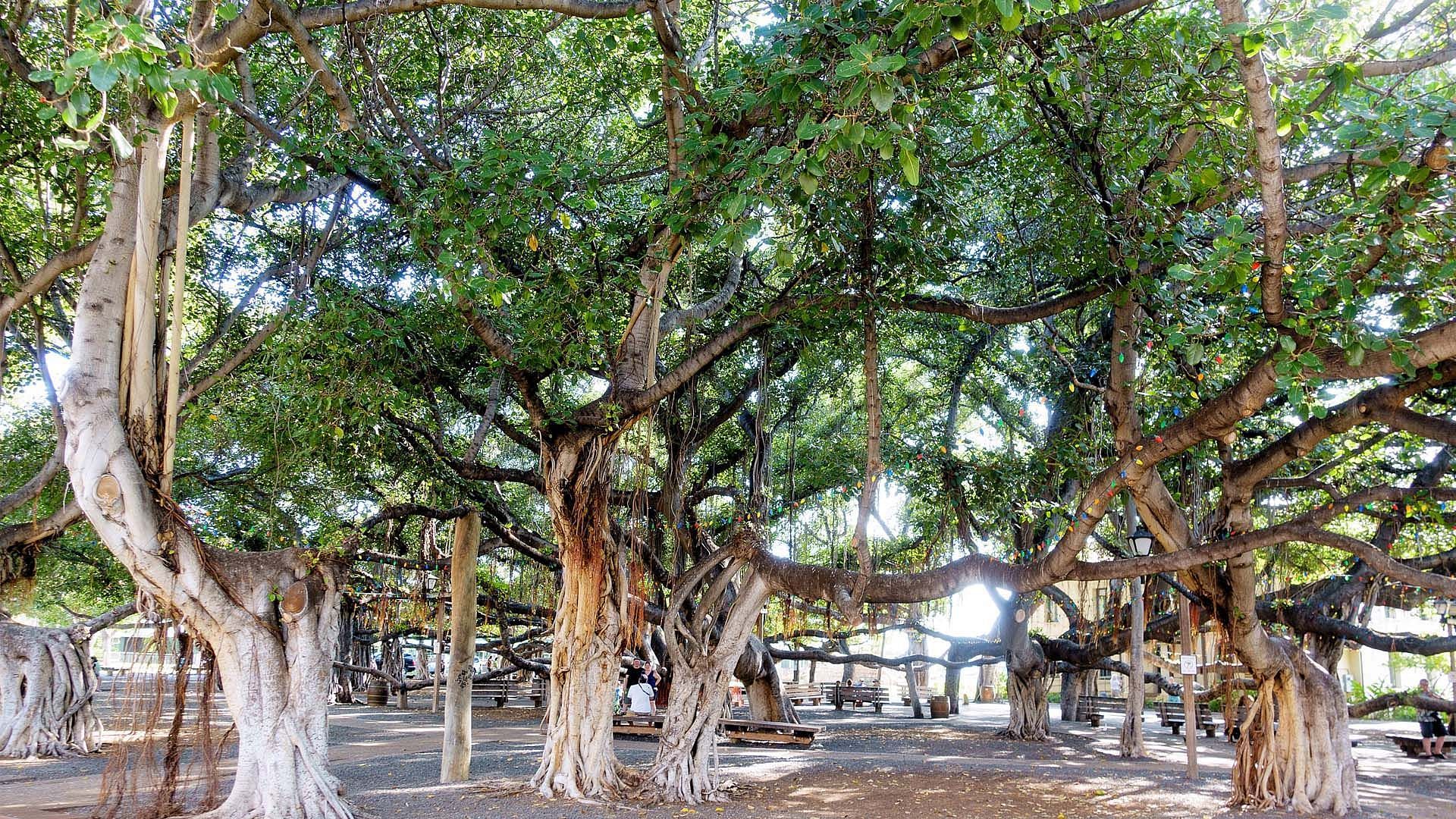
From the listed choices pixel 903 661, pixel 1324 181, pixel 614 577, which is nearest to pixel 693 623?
pixel 614 577

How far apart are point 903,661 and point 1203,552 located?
11836 millimetres

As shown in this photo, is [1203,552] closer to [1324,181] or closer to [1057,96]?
[1324,181]

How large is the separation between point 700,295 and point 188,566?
5.79 meters

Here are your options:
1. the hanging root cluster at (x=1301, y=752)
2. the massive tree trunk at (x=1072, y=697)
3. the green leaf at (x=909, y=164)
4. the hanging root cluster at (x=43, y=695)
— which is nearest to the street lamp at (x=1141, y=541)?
the hanging root cluster at (x=1301, y=752)

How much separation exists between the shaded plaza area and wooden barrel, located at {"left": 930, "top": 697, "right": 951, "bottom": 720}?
5.65m

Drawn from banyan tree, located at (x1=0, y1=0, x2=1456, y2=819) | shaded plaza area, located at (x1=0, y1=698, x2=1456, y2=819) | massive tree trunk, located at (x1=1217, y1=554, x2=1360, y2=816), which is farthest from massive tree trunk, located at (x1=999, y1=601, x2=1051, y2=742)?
massive tree trunk, located at (x1=1217, y1=554, x2=1360, y2=816)

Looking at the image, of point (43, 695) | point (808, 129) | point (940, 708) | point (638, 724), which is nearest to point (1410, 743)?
point (940, 708)

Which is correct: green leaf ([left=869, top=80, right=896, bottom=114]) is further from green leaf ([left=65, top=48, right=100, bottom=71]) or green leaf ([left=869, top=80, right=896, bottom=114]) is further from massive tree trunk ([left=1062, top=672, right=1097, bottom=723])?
massive tree trunk ([left=1062, top=672, right=1097, bottom=723])

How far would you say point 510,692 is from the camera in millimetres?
26203

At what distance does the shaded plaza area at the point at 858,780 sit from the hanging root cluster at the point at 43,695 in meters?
0.40

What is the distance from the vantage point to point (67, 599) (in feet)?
87.3

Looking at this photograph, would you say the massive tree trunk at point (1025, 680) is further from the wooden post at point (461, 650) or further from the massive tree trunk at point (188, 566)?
the massive tree trunk at point (188, 566)

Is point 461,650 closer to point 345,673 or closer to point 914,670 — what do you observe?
point 345,673

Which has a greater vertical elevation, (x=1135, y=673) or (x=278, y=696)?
(x=278, y=696)
